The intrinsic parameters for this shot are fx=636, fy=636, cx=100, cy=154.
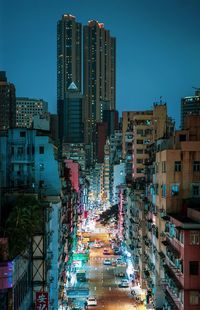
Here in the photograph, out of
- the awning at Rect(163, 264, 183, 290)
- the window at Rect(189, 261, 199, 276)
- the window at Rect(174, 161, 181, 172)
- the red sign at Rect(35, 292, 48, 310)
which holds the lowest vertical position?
the red sign at Rect(35, 292, 48, 310)

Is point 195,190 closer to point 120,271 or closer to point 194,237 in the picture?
point 194,237

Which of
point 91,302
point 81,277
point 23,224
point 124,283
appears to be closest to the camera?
point 23,224

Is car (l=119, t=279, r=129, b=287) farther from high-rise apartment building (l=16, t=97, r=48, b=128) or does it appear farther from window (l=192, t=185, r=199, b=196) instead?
high-rise apartment building (l=16, t=97, r=48, b=128)

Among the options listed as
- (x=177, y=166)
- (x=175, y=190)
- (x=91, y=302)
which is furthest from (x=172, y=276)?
(x=91, y=302)

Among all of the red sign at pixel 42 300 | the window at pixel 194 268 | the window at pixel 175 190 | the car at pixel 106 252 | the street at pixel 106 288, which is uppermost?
the window at pixel 175 190

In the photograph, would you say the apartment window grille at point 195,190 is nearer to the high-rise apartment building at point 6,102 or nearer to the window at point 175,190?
the window at point 175,190

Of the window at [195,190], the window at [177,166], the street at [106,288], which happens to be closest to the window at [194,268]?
the window at [195,190]

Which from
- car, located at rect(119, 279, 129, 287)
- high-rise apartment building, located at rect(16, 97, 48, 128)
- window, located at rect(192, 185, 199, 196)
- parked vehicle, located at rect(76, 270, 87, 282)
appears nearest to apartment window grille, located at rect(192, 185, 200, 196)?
window, located at rect(192, 185, 199, 196)

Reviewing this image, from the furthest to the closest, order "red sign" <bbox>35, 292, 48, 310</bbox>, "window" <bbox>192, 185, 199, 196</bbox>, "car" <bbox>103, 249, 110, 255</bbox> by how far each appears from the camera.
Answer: "car" <bbox>103, 249, 110, 255</bbox>
"window" <bbox>192, 185, 199, 196</bbox>
"red sign" <bbox>35, 292, 48, 310</bbox>

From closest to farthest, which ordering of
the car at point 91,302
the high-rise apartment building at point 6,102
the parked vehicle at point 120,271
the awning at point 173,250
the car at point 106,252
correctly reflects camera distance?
the awning at point 173,250 < the car at point 91,302 < the parked vehicle at point 120,271 < the car at point 106,252 < the high-rise apartment building at point 6,102
